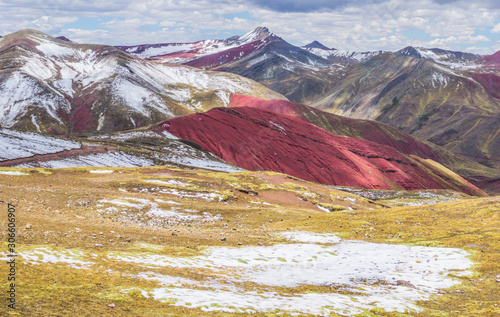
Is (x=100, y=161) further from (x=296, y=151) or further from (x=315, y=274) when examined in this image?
(x=296, y=151)

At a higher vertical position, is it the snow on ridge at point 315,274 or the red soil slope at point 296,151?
the snow on ridge at point 315,274

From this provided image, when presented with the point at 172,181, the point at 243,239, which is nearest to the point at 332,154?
the point at 172,181

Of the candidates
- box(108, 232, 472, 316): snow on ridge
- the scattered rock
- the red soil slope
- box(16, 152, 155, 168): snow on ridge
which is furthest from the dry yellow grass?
the red soil slope

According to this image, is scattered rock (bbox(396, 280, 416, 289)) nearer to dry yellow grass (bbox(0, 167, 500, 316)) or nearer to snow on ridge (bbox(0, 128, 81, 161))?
dry yellow grass (bbox(0, 167, 500, 316))

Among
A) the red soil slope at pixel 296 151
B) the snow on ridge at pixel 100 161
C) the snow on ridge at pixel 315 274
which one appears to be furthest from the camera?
the red soil slope at pixel 296 151

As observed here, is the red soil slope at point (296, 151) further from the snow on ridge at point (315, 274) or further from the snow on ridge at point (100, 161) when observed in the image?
the snow on ridge at point (315, 274)

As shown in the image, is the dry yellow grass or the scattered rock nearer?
the dry yellow grass

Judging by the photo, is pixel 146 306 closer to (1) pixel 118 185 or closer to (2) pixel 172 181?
(1) pixel 118 185

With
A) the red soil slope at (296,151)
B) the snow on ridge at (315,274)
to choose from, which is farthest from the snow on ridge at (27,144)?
the snow on ridge at (315,274)
